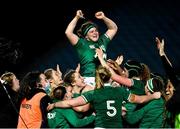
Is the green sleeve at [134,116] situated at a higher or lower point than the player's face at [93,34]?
lower

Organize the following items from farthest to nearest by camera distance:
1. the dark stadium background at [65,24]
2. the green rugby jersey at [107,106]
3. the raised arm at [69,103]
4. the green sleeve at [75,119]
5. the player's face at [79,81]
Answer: the dark stadium background at [65,24]
the player's face at [79,81]
the green sleeve at [75,119]
the raised arm at [69,103]
the green rugby jersey at [107,106]

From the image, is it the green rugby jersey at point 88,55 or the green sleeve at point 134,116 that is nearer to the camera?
the green sleeve at point 134,116

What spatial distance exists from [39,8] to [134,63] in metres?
3.57

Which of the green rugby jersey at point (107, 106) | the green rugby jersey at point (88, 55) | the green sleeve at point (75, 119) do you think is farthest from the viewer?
the green rugby jersey at point (88, 55)

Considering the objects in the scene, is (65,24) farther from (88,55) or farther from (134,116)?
(134,116)

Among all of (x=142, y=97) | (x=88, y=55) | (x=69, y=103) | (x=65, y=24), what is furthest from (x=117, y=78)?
(x=65, y=24)

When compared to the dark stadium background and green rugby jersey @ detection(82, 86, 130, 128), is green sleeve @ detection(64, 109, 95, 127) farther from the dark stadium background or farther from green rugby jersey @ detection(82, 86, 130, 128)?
the dark stadium background

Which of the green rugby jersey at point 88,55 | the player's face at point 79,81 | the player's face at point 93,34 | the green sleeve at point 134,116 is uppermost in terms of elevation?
the player's face at point 93,34

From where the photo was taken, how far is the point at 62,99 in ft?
17.9

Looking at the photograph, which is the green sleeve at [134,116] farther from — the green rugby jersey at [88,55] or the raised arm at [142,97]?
the green rugby jersey at [88,55]

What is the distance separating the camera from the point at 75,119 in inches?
210

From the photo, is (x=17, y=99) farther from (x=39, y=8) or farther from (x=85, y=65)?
(x=39, y=8)

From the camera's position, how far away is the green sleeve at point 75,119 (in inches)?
209

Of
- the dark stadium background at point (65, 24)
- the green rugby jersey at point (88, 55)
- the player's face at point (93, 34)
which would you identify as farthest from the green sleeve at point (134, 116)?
the dark stadium background at point (65, 24)
